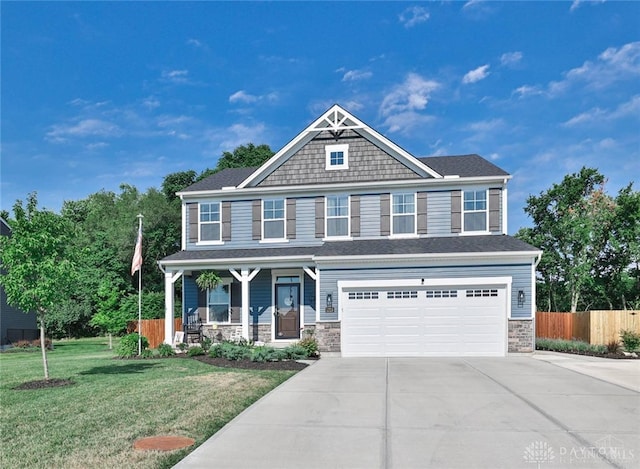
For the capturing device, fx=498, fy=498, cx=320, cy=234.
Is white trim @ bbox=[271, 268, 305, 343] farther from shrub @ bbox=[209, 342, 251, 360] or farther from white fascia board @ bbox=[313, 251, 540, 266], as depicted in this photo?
shrub @ bbox=[209, 342, 251, 360]

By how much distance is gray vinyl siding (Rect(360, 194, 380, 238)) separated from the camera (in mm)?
18966

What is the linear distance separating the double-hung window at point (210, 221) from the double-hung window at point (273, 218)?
198 cm

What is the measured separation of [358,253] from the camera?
1653 cm

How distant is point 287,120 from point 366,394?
77.0 ft

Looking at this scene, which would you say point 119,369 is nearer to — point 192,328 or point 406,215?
point 192,328

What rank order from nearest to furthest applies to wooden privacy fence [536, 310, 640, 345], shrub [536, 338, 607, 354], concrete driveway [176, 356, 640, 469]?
concrete driveway [176, 356, 640, 469] < shrub [536, 338, 607, 354] < wooden privacy fence [536, 310, 640, 345]

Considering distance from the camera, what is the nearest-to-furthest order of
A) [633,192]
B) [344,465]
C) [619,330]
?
1. [344,465]
2. [619,330]
3. [633,192]

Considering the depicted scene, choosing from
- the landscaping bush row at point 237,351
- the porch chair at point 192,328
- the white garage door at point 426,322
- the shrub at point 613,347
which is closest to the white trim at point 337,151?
the white garage door at point 426,322

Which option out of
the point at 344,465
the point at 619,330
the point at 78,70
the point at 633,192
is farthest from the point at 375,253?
the point at 633,192

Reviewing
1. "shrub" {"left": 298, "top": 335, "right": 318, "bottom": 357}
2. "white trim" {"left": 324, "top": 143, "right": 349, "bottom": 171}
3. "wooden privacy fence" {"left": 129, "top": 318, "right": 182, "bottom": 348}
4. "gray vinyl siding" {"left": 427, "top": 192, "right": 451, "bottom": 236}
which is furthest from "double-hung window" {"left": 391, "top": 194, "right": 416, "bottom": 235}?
"wooden privacy fence" {"left": 129, "top": 318, "right": 182, "bottom": 348}

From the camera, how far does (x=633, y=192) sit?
2747cm

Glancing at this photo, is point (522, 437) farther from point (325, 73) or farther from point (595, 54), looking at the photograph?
point (595, 54)

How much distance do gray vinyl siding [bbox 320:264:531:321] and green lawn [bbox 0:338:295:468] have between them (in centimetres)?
487

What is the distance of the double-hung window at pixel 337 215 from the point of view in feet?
63.0
